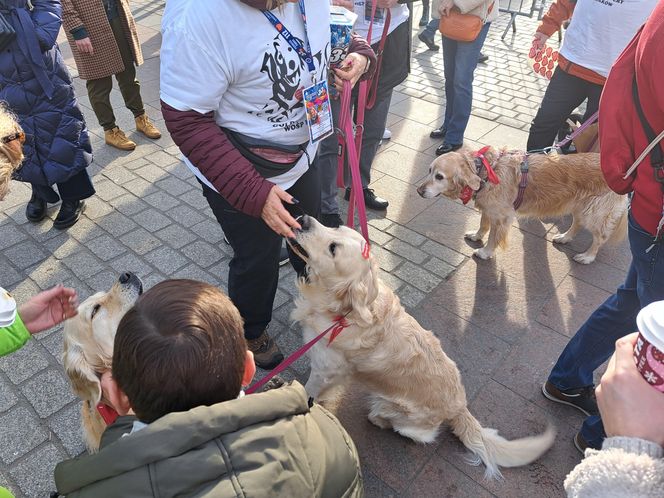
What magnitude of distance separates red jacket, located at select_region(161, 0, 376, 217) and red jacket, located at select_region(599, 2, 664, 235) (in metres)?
1.51

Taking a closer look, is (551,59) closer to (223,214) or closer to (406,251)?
(406,251)

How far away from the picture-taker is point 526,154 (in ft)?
13.3

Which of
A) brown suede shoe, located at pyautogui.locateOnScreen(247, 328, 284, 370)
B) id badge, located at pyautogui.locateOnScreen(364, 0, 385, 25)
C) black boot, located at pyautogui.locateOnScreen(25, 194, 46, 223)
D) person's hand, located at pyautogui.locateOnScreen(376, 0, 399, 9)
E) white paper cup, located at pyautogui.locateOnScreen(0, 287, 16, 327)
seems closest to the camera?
white paper cup, located at pyautogui.locateOnScreen(0, 287, 16, 327)

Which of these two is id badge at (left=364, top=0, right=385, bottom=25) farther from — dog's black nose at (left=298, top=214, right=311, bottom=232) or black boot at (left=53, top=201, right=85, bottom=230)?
black boot at (left=53, top=201, right=85, bottom=230)

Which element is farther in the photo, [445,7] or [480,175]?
[445,7]

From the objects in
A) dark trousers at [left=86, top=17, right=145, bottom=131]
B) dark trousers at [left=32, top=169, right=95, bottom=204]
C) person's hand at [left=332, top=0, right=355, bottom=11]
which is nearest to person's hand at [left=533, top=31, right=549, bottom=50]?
person's hand at [left=332, top=0, right=355, bottom=11]

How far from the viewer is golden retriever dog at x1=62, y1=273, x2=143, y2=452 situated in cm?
176

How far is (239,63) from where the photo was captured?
6.40 feet

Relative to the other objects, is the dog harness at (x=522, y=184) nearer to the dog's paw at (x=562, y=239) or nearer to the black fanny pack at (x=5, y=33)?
Answer: the dog's paw at (x=562, y=239)

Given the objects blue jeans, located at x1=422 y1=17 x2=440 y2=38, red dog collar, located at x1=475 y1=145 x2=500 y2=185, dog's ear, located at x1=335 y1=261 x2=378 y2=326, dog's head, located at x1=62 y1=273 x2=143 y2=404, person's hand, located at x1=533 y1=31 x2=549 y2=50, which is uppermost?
person's hand, located at x1=533 y1=31 x2=549 y2=50

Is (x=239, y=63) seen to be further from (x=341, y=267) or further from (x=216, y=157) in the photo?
(x=341, y=267)

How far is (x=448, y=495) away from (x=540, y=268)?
2320 millimetres

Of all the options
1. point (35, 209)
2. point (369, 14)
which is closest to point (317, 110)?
point (369, 14)

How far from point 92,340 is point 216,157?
2.96ft
